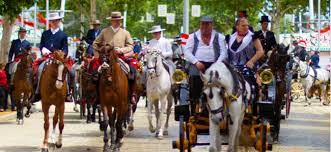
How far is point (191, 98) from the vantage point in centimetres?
1595

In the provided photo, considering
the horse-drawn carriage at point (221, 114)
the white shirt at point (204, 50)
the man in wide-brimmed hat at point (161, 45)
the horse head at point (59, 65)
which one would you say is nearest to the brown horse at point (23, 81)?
the man in wide-brimmed hat at point (161, 45)

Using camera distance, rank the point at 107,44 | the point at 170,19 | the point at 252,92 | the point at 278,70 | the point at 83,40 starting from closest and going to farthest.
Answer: the point at 252,92 → the point at 107,44 → the point at 278,70 → the point at 83,40 → the point at 170,19

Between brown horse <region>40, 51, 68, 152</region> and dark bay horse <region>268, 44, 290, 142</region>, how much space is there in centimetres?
475

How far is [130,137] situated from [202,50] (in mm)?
6951

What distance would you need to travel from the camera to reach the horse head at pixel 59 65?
1883 centimetres

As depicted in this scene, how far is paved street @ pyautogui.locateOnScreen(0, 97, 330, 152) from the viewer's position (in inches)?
775

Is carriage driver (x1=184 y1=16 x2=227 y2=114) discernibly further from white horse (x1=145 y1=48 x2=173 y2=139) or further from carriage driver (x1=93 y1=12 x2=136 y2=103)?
white horse (x1=145 y1=48 x2=173 y2=139)

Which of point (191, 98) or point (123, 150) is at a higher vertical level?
point (191, 98)

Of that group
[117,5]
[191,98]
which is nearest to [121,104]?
[191,98]

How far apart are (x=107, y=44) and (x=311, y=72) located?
25230mm

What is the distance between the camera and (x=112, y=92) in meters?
18.8

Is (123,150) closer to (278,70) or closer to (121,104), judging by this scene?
(121,104)

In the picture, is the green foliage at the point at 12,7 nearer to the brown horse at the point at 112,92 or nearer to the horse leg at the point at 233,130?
the brown horse at the point at 112,92

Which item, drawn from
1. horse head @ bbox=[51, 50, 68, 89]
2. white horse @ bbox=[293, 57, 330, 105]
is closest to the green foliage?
horse head @ bbox=[51, 50, 68, 89]
